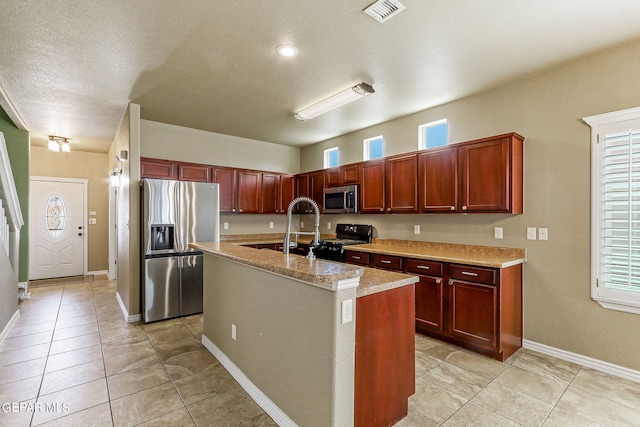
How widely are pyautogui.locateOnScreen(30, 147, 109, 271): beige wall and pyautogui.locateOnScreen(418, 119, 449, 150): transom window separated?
22.2 ft

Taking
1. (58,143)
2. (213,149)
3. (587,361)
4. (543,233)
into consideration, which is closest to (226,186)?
(213,149)

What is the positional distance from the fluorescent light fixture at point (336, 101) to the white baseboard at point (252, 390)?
2.98 meters

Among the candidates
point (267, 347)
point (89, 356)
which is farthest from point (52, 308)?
point (267, 347)

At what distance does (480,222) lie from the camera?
141 inches

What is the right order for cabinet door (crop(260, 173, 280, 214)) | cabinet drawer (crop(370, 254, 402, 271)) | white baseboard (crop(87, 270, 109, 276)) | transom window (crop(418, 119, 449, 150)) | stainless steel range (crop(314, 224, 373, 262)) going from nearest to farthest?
cabinet drawer (crop(370, 254, 402, 271))
transom window (crop(418, 119, 449, 150))
stainless steel range (crop(314, 224, 373, 262))
cabinet door (crop(260, 173, 280, 214))
white baseboard (crop(87, 270, 109, 276))

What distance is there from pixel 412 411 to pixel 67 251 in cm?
752

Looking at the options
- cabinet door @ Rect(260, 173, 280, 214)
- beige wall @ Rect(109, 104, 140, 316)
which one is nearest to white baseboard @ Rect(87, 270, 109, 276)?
beige wall @ Rect(109, 104, 140, 316)

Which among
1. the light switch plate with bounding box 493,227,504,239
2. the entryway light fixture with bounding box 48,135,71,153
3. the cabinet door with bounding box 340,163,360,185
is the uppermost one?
the entryway light fixture with bounding box 48,135,71,153

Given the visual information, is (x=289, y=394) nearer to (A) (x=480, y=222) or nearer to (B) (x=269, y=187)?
(A) (x=480, y=222)

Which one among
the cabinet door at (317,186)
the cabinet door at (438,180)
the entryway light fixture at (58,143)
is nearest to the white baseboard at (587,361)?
the cabinet door at (438,180)

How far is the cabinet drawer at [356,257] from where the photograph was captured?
402cm

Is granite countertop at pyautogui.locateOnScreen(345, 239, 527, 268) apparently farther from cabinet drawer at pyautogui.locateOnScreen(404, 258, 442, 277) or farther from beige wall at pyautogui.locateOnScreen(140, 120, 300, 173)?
beige wall at pyautogui.locateOnScreen(140, 120, 300, 173)

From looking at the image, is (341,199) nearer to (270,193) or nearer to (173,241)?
(270,193)

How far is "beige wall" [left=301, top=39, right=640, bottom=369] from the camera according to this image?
2666 millimetres
